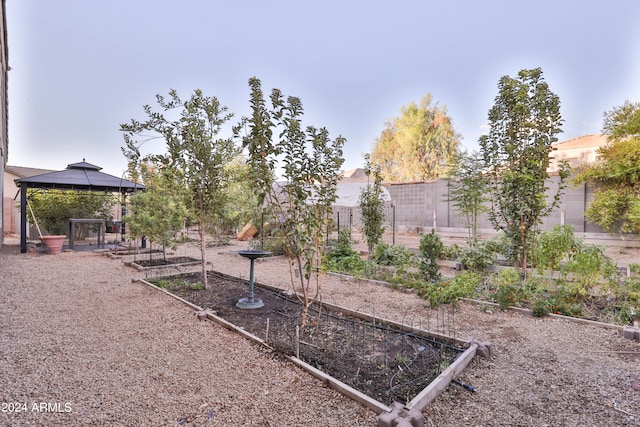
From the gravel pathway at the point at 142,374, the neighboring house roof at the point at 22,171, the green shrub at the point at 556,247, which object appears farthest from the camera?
the neighboring house roof at the point at 22,171

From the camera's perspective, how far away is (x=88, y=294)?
5.04 meters

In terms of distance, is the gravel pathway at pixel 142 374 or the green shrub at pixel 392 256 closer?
the gravel pathway at pixel 142 374

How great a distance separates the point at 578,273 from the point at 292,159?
4.15m

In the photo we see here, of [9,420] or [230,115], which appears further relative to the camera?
[230,115]

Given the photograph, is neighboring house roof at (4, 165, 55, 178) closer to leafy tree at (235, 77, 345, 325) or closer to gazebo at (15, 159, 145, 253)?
gazebo at (15, 159, 145, 253)

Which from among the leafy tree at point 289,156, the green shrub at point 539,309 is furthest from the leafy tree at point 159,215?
the green shrub at point 539,309

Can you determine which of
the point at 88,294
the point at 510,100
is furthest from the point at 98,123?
the point at 510,100

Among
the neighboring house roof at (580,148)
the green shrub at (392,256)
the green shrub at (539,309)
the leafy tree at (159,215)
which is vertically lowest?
the green shrub at (539,309)

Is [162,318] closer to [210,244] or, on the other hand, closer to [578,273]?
[578,273]

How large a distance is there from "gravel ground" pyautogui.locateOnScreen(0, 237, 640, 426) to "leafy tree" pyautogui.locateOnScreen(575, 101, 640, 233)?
27.0 feet

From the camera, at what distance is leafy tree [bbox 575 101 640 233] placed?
918cm

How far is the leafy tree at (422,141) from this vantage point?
2347cm

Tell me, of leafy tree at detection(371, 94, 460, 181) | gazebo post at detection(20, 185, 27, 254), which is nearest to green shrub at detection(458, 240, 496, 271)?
gazebo post at detection(20, 185, 27, 254)

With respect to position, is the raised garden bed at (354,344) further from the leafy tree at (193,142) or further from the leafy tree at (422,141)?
the leafy tree at (422,141)
